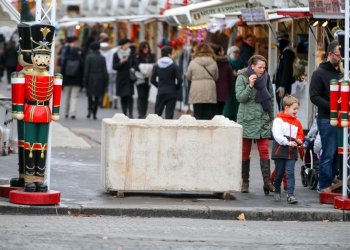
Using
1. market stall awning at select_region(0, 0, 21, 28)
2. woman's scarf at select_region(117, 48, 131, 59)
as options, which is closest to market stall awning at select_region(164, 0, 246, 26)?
woman's scarf at select_region(117, 48, 131, 59)

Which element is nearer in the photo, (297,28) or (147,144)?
(147,144)

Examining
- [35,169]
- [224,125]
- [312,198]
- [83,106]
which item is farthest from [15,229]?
[83,106]

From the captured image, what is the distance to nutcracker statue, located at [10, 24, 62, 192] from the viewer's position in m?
11.5

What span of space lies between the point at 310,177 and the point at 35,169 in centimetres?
395

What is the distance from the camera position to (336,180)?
14.0 meters

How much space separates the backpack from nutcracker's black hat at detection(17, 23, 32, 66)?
14.7 m

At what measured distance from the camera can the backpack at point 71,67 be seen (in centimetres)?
2631

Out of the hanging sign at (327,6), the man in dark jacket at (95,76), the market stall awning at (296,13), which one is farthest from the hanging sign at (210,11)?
the hanging sign at (327,6)

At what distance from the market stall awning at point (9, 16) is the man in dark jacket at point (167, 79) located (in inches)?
263

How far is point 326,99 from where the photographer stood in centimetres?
1299

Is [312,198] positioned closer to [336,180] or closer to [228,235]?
[336,180]

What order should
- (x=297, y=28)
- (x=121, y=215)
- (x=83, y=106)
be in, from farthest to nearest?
(x=83, y=106) < (x=297, y=28) < (x=121, y=215)

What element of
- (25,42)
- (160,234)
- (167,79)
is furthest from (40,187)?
(167,79)

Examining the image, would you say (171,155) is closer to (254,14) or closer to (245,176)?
(245,176)
